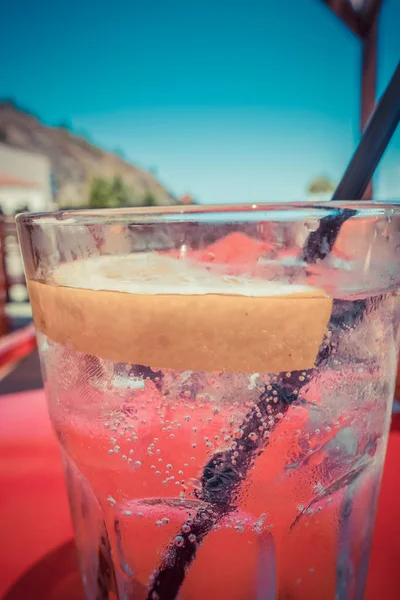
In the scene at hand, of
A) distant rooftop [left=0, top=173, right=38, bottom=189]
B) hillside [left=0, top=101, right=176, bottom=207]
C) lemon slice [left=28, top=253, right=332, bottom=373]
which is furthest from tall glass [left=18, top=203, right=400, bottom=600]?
hillside [left=0, top=101, right=176, bottom=207]

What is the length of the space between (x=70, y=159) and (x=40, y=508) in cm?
2653

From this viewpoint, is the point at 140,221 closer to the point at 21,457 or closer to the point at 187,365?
the point at 187,365

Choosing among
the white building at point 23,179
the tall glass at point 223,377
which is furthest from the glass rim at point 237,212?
the white building at point 23,179

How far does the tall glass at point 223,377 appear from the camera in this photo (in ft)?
0.79

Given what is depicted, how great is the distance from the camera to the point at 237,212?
0.23 meters

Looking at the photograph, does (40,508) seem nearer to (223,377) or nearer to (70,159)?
(223,377)

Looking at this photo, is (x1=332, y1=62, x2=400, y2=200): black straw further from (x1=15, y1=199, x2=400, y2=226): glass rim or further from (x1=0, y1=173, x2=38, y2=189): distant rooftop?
(x1=0, y1=173, x2=38, y2=189): distant rooftop

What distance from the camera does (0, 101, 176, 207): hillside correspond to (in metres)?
19.8

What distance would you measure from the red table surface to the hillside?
18.2 m

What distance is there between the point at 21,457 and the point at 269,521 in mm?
373

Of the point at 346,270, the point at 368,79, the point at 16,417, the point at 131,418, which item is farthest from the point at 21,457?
the point at 368,79

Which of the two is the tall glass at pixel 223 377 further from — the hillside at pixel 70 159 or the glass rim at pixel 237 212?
the hillside at pixel 70 159

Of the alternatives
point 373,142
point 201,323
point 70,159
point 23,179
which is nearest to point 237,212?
point 201,323

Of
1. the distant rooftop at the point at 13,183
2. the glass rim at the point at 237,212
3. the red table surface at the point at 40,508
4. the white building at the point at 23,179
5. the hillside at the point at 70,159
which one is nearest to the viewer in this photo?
the glass rim at the point at 237,212
